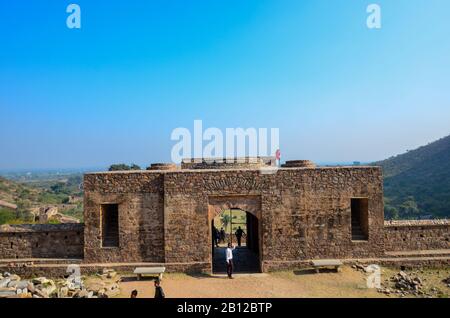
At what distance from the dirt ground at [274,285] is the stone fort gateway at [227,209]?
1.77 feet

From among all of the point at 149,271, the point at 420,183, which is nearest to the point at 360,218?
the point at 149,271

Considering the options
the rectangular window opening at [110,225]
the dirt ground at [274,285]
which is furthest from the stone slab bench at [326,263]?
the rectangular window opening at [110,225]

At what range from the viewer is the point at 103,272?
41.8 ft

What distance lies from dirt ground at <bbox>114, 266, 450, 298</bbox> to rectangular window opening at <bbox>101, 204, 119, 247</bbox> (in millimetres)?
1557

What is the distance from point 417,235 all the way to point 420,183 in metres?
56.0

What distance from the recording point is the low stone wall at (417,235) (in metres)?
13.8

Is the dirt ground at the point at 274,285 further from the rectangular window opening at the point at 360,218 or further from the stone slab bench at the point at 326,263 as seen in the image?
the rectangular window opening at the point at 360,218

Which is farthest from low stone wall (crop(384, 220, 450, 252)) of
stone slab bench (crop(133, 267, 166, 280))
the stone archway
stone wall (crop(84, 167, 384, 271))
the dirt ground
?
stone slab bench (crop(133, 267, 166, 280))

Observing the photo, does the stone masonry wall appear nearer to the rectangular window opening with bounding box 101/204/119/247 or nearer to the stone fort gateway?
the stone fort gateway

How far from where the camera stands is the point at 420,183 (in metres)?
63.0

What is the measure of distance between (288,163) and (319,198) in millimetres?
2378

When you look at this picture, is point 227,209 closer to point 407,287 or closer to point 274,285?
point 274,285

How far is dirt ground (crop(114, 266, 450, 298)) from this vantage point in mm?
10961
